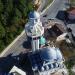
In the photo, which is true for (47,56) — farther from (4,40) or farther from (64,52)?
(4,40)

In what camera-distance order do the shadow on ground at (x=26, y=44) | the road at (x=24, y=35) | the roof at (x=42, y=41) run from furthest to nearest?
1. the shadow on ground at (x=26, y=44)
2. the road at (x=24, y=35)
3. the roof at (x=42, y=41)

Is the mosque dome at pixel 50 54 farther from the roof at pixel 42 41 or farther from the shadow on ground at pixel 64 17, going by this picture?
the shadow on ground at pixel 64 17

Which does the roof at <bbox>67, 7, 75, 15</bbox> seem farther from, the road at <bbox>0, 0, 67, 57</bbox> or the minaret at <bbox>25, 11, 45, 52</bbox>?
the minaret at <bbox>25, 11, 45, 52</bbox>

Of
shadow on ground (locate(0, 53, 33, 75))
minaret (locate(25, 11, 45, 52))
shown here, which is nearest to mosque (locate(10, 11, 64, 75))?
minaret (locate(25, 11, 45, 52))

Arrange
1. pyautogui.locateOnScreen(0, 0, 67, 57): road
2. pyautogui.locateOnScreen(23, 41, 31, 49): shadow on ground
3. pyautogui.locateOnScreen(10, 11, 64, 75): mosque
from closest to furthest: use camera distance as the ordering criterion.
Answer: pyautogui.locateOnScreen(10, 11, 64, 75): mosque → pyautogui.locateOnScreen(0, 0, 67, 57): road → pyautogui.locateOnScreen(23, 41, 31, 49): shadow on ground

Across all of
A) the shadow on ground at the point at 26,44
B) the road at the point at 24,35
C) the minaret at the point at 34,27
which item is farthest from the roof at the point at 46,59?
the shadow on ground at the point at 26,44

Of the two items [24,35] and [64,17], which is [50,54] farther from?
[64,17]

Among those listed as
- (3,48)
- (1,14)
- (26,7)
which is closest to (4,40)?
(3,48)
